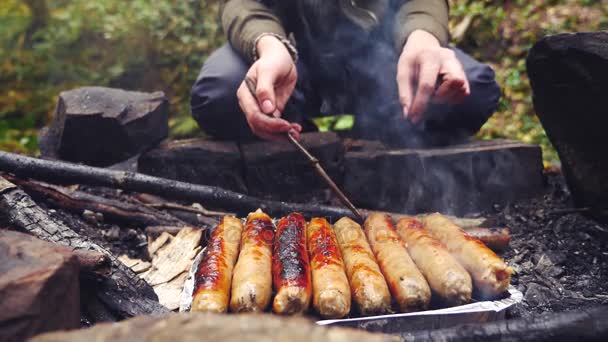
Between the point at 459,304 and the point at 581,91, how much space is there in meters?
1.77

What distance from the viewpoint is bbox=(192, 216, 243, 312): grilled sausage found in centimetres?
211

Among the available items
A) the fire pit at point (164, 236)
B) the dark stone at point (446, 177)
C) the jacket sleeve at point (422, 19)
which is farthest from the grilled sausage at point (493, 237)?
the jacket sleeve at point (422, 19)

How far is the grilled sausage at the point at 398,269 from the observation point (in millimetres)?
2172

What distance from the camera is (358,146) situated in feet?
13.5

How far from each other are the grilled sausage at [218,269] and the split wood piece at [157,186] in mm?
578

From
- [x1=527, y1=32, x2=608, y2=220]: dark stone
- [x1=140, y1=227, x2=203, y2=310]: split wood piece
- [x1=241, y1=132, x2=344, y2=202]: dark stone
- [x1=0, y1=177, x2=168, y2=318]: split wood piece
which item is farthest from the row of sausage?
[x1=527, y1=32, x2=608, y2=220]: dark stone

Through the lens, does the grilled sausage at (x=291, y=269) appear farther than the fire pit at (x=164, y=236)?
No

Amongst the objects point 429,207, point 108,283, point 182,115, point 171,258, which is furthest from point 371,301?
point 182,115

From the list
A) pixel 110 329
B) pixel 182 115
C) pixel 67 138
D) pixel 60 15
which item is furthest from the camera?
pixel 60 15

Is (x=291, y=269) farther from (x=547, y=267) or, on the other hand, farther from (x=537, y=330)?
(x=547, y=267)

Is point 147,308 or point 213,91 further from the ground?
point 213,91

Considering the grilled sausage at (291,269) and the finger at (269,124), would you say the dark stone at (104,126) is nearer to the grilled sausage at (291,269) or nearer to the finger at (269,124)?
the finger at (269,124)

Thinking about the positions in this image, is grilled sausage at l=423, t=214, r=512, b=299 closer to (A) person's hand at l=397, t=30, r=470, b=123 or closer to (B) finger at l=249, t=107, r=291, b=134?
(A) person's hand at l=397, t=30, r=470, b=123

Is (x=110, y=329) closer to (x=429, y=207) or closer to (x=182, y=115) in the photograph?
(x=429, y=207)
